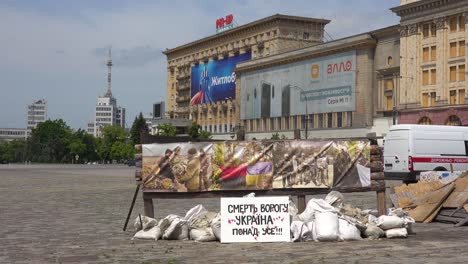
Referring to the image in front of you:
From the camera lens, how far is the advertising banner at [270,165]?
521 inches

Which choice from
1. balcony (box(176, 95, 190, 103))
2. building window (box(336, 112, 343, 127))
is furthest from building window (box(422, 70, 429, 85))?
balcony (box(176, 95, 190, 103))

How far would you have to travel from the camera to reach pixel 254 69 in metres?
109

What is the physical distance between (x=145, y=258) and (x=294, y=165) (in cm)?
449

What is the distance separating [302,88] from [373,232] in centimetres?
8576

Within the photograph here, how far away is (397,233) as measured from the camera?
469 inches

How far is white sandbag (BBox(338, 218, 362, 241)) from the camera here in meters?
11.6

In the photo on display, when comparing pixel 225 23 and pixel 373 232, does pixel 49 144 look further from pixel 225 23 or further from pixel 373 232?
pixel 373 232

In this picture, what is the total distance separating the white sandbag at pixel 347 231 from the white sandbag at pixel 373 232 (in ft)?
0.59

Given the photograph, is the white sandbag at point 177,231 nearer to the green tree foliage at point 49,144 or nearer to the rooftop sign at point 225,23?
the rooftop sign at point 225,23

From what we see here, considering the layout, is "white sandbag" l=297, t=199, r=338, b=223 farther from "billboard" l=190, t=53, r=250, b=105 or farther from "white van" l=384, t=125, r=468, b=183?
"billboard" l=190, t=53, r=250, b=105

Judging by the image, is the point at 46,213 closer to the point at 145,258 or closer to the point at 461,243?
the point at 145,258

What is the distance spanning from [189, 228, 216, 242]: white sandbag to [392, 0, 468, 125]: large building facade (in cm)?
5961

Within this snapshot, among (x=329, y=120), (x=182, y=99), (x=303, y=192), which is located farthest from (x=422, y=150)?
(x=182, y=99)

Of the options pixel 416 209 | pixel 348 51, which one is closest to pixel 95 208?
pixel 416 209
